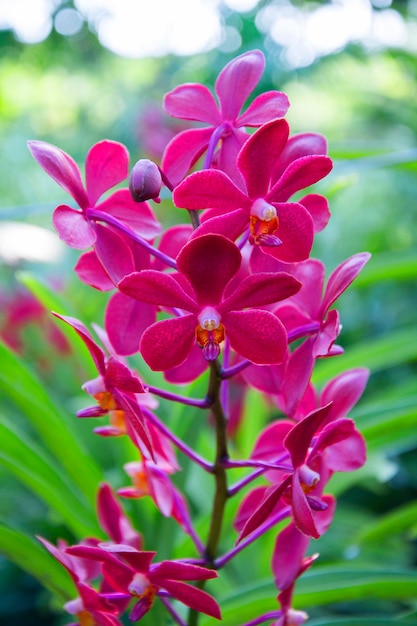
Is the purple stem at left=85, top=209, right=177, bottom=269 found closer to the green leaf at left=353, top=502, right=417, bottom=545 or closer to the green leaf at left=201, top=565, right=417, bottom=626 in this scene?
the green leaf at left=201, top=565, right=417, bottom=626

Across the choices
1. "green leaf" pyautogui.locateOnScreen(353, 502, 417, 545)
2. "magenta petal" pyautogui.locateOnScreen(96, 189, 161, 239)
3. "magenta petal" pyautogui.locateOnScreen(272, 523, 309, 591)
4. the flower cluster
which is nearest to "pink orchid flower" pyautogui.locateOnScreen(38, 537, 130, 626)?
the flower cluster

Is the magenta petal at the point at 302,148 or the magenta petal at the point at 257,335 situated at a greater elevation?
the magenta petal at the point at 302,148

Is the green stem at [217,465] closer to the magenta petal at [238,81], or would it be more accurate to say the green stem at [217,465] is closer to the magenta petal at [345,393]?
the magenta petal at [345,393]

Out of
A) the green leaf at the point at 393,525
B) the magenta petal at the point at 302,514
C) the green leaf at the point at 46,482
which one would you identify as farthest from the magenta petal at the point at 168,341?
the green leaf at the point at 393,525

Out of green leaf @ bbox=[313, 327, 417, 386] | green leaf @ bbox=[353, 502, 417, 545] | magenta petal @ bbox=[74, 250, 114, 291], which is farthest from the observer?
green leaf @ bbox=[313, 327, 417, 386]

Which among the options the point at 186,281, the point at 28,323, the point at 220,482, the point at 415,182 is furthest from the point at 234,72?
the point at 415,182

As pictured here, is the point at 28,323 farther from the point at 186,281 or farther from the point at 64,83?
the point at 64,83
